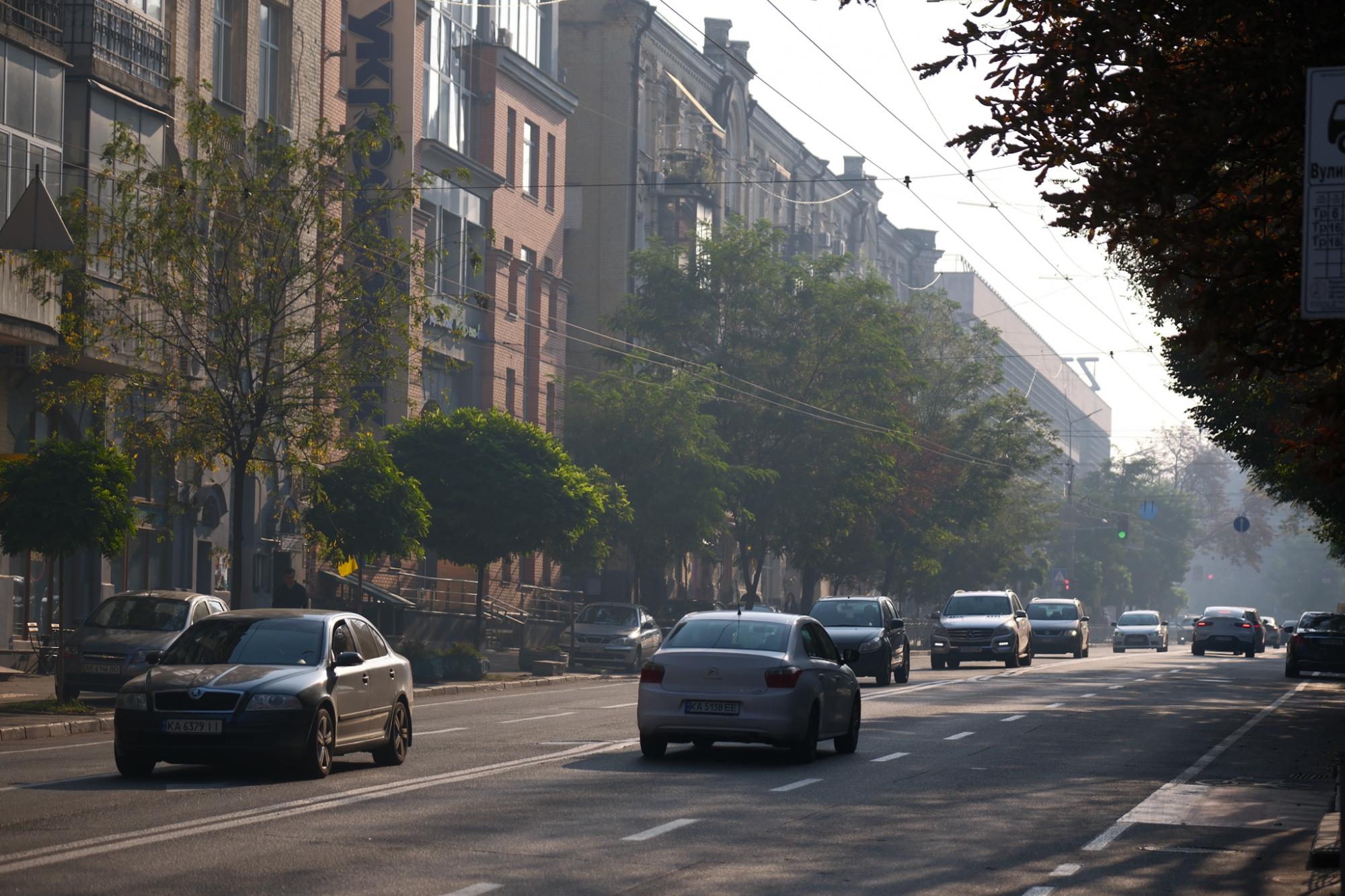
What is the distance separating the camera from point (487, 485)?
40.7 meters

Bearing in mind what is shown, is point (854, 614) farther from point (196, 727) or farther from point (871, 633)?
point (196, 727)

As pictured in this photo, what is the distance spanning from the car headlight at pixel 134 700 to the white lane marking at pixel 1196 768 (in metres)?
7.30

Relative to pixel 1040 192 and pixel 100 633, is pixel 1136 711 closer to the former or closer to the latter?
pixel 100 633

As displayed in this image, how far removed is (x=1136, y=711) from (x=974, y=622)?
17.0 meters

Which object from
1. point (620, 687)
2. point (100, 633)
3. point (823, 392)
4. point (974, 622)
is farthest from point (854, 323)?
point (100, 633)

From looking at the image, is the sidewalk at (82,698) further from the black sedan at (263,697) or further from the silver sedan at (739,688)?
the silver sedan at (739,688)

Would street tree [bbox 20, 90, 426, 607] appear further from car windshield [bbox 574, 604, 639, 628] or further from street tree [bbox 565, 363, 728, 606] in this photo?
street tree [bbox 565, 363, 728, 606]

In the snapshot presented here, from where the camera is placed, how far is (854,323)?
60.2 m

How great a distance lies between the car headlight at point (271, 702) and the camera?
51.1 ft

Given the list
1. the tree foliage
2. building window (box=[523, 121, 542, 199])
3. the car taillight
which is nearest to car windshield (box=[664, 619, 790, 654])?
the car taillight

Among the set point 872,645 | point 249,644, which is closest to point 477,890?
point 249,644

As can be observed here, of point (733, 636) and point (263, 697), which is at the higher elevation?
point (733, 636)

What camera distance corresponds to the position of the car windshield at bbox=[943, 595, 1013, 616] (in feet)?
153

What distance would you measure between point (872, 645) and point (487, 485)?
9.55 m
